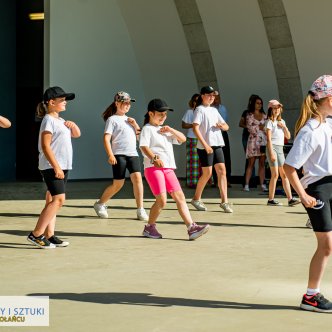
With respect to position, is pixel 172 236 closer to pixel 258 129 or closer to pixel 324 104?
pixel 324 104

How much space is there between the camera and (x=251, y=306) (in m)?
6.56

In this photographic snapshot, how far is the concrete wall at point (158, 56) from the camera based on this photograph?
63.5 ft

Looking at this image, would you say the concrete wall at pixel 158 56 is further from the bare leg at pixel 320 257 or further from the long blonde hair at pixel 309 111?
the bare leg at pixel 320 257

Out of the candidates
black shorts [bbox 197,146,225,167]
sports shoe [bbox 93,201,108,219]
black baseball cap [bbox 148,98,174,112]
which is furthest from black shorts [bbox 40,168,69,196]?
black shorts [bbox 197,146,225,167]

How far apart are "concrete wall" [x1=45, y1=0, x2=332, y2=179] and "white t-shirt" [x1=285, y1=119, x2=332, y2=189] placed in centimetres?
1274

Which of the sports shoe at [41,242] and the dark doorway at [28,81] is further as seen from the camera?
the dark doorway at [28,81]

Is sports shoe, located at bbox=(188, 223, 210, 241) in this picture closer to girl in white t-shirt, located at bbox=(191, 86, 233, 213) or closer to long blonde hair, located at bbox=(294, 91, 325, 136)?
girl in white t-shirt, located at bbox=(191, 86, 233, 213)

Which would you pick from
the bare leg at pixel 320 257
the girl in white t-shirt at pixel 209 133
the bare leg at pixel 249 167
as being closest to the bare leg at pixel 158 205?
the girl in white t-shirt at pixel 209 133

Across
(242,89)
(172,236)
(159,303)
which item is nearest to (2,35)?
(242,89)

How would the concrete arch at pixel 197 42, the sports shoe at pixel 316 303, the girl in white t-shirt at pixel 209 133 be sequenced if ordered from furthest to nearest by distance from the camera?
the concrete arch at pixel 197 42, the girl in white t-shirt at pixel 209 133, the sports shoe at pixel 316 303

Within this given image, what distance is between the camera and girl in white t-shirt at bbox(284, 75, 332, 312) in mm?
6422

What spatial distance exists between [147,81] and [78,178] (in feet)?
9.51

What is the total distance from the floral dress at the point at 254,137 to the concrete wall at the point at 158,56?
1.66 m

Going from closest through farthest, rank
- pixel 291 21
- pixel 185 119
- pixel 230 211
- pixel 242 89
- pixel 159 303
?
pixel 159 303
pixel 230 211
pixel 185 119
pixel 291 21
pixel 242 89
